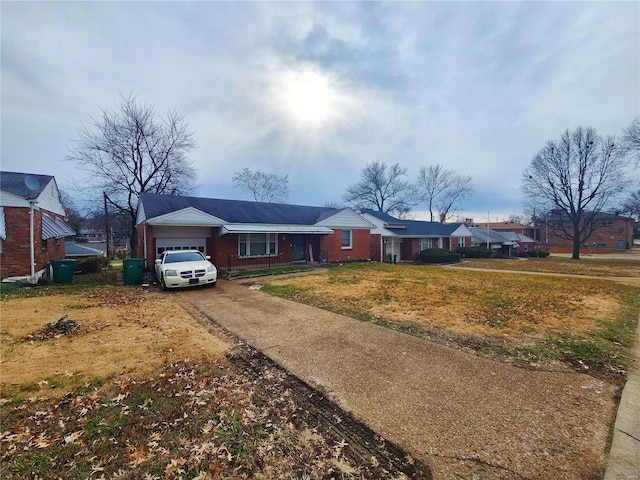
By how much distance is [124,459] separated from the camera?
2.49 meters

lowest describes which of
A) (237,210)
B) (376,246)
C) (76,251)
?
(76,251)

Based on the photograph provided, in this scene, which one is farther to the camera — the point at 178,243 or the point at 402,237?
the point at 402,237

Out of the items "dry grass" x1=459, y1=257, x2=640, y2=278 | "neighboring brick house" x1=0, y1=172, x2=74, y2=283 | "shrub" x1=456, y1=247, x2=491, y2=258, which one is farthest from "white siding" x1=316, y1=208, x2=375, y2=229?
"shrub" x1=456, y1=247, x2=491, y2=258

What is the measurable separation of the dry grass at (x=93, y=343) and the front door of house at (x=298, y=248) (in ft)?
38.9

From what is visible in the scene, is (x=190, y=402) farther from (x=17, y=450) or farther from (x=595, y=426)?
(x=595, y=426)

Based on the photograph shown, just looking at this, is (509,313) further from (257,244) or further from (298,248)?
(298,248)

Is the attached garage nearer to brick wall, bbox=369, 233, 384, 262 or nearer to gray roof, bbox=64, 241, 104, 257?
gray roof, bbox=64, 241, 104, 257

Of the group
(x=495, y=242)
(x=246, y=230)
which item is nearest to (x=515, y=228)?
(x=495, y=242)

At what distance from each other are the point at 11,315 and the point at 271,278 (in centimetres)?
879

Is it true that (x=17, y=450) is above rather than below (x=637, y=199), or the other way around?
below

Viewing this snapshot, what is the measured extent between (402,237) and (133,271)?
2420 centimetres

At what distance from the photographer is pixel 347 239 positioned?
2264 centimetres

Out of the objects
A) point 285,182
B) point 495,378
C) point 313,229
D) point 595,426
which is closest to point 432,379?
point 495,378

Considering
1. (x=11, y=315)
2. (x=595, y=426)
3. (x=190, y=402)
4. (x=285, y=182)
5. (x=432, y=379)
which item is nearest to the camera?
(x=595, y=426)
